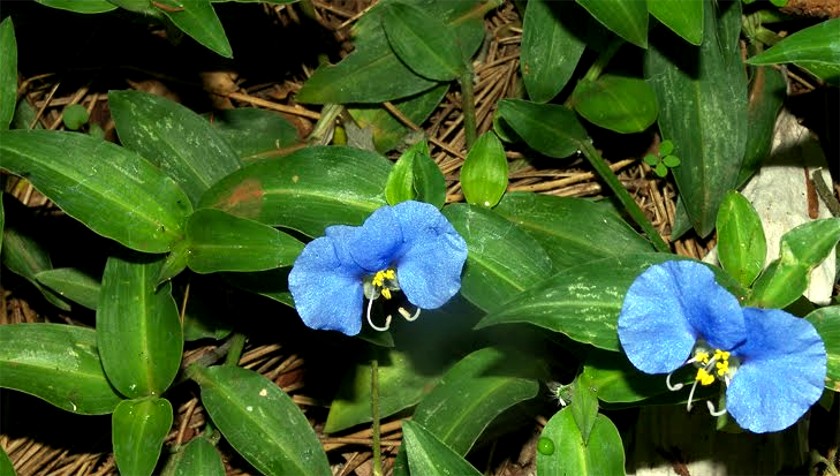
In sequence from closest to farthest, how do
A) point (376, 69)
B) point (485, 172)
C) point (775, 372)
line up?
1. point (775, 372)
2. point (485, 172)
3. point (376, 69)

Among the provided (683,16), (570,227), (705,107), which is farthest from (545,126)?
(683,16)

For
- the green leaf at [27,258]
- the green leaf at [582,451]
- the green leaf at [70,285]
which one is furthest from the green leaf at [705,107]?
the green leaf at [27,258]

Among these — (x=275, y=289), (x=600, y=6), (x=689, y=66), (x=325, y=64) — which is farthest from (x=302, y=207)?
(x=689, y=66)

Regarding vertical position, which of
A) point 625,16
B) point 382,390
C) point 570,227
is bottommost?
point 382,390

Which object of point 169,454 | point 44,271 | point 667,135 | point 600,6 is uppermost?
Result: point 600,6

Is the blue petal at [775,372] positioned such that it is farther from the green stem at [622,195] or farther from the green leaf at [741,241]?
the green stem at [622,195]

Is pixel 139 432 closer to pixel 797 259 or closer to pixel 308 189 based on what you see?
pixel 308 189

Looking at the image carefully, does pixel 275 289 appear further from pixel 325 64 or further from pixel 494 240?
pixel 325 64

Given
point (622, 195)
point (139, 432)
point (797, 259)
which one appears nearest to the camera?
point (797, 259)
